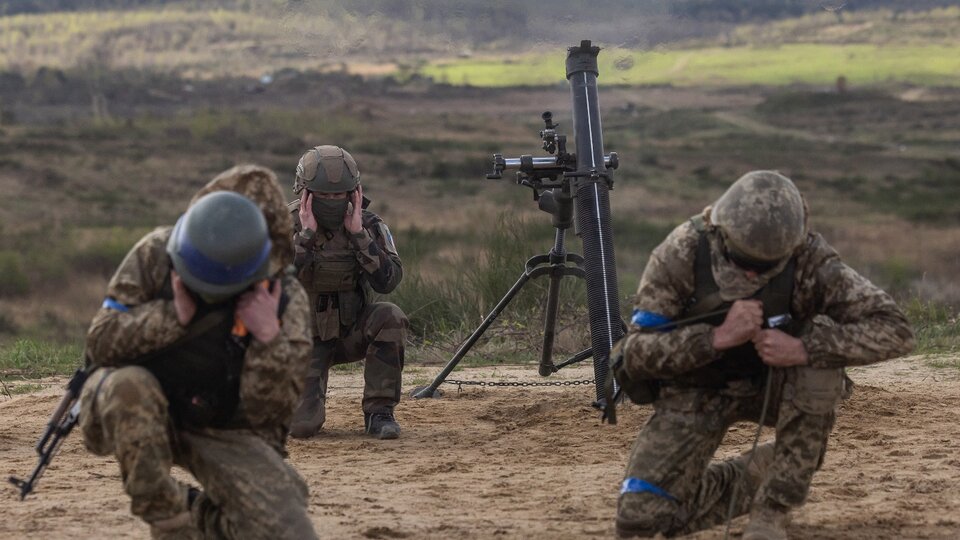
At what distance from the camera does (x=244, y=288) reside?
461 centimetres

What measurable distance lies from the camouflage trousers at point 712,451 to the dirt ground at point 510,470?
0.15 meters

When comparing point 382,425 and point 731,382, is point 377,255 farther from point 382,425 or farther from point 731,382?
point 731,382

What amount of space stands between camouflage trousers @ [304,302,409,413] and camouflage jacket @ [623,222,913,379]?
274 cm

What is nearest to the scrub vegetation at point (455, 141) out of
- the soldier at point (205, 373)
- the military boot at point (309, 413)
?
the military boot at point (309, 413)


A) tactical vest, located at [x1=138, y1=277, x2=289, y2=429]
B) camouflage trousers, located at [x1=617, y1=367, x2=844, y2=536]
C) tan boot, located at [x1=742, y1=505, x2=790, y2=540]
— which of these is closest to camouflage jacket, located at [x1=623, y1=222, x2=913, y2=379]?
camouflage trousers, located at [x1=617, y1=367, x2=844, y2=536]

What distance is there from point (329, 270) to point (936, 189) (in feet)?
111

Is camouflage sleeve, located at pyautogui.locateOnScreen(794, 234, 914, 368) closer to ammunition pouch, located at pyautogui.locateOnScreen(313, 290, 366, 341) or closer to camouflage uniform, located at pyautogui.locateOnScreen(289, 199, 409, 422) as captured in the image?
camouflage uniform, located at pyautogui.locateOnScreen(289, 199, 409, 422)

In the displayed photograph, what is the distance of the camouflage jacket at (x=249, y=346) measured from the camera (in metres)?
4.63

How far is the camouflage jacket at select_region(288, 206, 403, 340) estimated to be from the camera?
764cm

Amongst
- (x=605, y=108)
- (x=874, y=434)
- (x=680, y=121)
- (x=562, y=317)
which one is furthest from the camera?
(x=605, y=108)

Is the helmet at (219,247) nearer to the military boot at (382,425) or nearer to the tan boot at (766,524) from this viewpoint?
the tan boot at (766,524)

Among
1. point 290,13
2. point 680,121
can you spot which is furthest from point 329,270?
point 680,121

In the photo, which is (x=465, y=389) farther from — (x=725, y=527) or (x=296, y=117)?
(x=296, y=117)

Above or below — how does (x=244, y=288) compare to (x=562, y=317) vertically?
above
